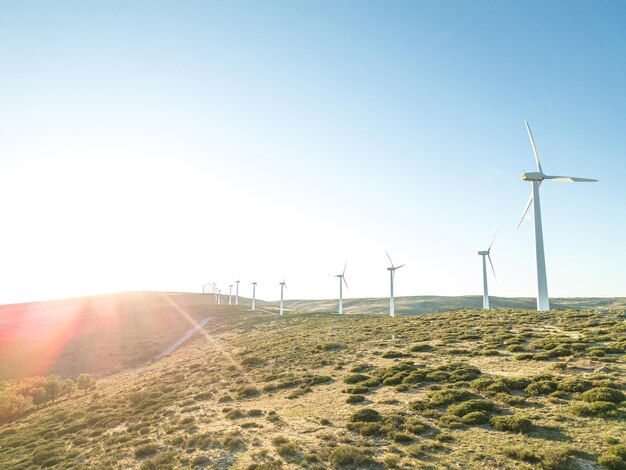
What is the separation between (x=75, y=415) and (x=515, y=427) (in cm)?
4691

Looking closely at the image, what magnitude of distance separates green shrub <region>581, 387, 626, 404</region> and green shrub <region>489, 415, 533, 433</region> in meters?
5.35

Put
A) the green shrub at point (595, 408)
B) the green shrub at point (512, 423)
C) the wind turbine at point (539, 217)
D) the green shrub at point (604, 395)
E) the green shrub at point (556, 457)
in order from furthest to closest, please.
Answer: the wind turbine at point (539, 217)
the green shrub at point (604, 395)
the green shrub at point (595, 408)
the green shrub at point (512, 423)
the green shrub at point (556, 457)

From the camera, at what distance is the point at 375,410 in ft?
91.3

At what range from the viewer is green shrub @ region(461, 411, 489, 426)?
76.6 feet

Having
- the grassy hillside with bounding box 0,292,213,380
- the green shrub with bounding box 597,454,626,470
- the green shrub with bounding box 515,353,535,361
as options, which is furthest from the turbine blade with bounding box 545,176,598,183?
the grassy hillside with bounding box 0,292,213,380

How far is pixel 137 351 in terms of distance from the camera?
98.8 meters

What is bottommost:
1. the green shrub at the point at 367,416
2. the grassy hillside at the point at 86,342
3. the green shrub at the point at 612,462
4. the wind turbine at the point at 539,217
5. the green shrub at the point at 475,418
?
the grassy hillside at the point at 86,342

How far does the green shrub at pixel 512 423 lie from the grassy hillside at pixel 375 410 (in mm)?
67

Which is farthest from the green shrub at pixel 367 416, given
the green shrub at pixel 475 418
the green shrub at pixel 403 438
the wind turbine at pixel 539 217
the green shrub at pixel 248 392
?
the wind turbine at pixel 539 217

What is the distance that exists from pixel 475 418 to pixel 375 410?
7.22 meters

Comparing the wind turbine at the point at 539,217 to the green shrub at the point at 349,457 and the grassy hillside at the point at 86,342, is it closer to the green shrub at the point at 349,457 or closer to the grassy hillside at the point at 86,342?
the green shrub at the point at 349,457

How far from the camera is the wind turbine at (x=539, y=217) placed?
6581 centimetres

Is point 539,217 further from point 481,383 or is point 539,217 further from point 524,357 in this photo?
point 481,383

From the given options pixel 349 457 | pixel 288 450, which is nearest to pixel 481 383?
pixel 349 457
